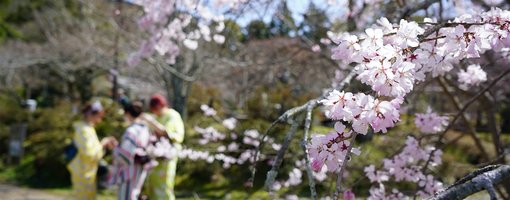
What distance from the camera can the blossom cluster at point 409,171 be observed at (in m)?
2.13

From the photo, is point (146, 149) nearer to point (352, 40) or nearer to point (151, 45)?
point (151, 45)

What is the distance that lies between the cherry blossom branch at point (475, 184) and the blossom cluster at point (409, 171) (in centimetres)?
121

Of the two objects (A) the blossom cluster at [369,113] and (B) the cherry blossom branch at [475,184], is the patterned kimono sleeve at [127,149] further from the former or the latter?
(B) the cherry blossom branch at [475,184]

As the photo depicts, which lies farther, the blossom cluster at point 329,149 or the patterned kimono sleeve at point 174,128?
the patterned kimono sleeve at point 174,128

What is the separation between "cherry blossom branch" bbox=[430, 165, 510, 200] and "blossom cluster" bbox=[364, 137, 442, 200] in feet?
3.96

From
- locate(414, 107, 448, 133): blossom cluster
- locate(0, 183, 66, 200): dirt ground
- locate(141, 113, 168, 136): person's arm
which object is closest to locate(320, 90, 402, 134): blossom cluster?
locate(414, 107, 448, 133): blossom cluster

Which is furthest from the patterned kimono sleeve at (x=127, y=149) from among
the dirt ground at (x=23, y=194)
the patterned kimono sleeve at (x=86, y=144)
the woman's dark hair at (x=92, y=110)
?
the dirt ground at (x=23, y=194)

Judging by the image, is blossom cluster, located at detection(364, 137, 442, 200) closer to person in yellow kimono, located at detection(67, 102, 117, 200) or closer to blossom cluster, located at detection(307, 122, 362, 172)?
blossom cluster, located at detection(307, 122, 362, 172)

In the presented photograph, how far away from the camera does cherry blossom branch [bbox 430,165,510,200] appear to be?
0.80m

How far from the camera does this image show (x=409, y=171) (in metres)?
2.18

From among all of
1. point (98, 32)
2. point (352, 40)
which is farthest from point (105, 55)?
point (352, 40)

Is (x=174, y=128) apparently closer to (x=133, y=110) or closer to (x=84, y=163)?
(x=133, y=110)

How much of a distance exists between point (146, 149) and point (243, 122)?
174 inches

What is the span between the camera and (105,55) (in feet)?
39.0
